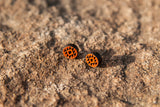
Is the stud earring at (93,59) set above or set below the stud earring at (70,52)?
below

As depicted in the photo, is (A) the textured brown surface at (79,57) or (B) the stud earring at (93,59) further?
(B) the stud earring at (93,59)

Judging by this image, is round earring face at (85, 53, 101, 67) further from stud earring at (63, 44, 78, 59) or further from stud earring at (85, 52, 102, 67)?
stud earring at (63, 44, 78, 59)

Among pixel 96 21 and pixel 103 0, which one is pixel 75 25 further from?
pixel 103 0

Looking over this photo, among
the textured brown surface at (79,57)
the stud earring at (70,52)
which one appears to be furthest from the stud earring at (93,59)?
the stud earring at (70,52)

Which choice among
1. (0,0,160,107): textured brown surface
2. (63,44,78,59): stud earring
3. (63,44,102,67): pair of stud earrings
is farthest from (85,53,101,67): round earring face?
(63,44,78,59): stud earring

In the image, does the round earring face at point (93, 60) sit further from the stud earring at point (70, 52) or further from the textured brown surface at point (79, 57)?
the stud earring at point (70, 52)

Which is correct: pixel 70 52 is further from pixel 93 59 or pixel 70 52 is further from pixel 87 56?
pixel 93 59
